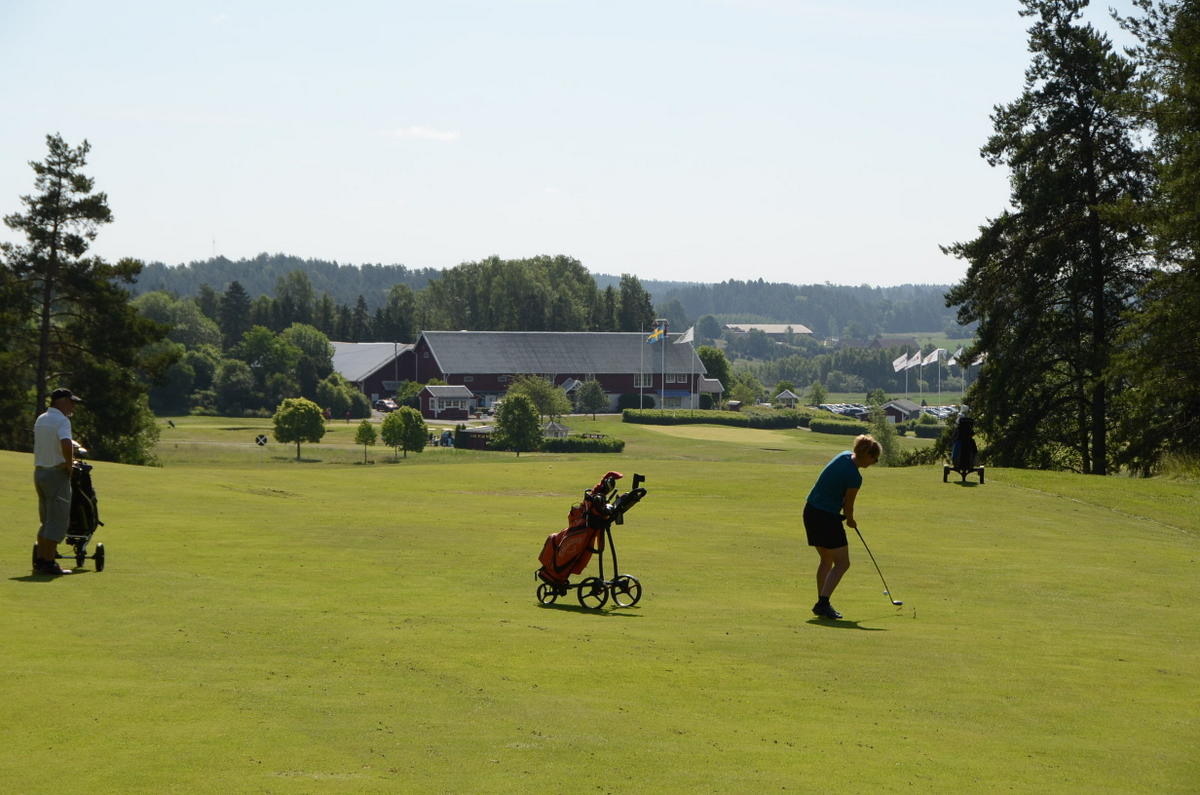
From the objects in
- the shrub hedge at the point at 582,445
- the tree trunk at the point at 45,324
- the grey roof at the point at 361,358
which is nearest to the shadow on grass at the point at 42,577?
the tree trunk at the point at 45,324

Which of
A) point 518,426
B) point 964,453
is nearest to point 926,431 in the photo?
point 518,426

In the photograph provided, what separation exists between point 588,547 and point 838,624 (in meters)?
3.29

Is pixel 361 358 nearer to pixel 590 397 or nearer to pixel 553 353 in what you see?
pixel 553 353

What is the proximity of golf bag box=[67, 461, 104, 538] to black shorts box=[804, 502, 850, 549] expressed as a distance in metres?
9.86

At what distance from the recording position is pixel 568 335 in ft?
555

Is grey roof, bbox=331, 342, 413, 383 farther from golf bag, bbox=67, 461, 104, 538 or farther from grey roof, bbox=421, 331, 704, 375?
golf bag, bbox=67, 461, 104, 538

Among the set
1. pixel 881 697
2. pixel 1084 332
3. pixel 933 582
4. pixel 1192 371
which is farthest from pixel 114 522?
pixel 1084 332

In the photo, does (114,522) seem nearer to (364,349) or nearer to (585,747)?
(585,747)

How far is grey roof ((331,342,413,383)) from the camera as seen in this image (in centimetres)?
17048

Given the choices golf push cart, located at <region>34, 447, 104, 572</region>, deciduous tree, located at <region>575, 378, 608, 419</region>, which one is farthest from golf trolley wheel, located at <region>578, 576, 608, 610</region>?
deciduous tree, located at <region>575, 378, 608, 419</region>

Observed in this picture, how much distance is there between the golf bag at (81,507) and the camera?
17953 mm

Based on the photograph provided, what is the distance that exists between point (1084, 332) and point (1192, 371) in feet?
44.0

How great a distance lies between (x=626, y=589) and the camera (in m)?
16.8

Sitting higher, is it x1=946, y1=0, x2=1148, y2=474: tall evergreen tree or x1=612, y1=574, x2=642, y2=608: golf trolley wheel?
x1=946, y1=0, x2=1148, y2=474: tall evergreen tree
